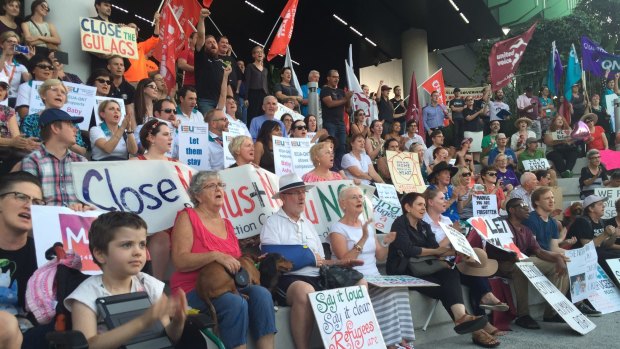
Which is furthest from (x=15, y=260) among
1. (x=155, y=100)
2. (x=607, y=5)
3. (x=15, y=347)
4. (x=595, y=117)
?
(x=607, y=5)

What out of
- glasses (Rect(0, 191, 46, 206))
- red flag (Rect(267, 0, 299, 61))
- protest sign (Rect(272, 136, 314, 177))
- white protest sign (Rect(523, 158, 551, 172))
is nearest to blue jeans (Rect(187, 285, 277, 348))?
glasses (Rect(0, 191, 46, 206))

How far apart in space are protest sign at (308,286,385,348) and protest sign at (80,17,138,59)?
17.3ft

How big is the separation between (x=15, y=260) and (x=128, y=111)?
12.8 ft

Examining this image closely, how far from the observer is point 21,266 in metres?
3.66

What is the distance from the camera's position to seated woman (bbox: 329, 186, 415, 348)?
18.1 feet

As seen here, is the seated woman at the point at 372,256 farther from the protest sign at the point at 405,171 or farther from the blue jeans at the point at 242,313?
the protest sign at the point at 405,171

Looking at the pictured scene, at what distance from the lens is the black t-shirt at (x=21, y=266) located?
3566 millimetres

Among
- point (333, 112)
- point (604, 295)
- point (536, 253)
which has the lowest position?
point (604, 295)

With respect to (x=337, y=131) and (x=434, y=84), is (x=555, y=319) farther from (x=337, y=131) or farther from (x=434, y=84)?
(x=434, y=84)

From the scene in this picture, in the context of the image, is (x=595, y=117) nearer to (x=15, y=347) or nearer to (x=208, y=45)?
(x=208, y=45)

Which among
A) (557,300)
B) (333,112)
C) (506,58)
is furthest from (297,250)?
(506,58)

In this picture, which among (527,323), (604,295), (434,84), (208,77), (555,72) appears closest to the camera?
(527,323)

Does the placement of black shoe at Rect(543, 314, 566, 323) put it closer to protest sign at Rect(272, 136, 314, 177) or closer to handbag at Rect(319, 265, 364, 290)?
handbag at Rect(319, 265, 364, 290)

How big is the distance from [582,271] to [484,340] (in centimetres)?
239
